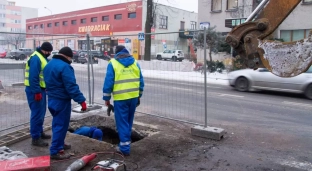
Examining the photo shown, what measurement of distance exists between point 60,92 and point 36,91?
2.36ft

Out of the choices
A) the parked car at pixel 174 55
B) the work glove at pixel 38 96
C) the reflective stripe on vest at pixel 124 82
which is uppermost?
the parked car at pixel 174 55

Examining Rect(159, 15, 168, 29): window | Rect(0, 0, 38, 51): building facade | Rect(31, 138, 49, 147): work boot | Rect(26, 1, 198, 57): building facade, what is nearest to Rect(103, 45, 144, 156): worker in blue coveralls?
Rect(31, 138, 49, 147): work boot

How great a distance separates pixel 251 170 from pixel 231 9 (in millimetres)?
24773

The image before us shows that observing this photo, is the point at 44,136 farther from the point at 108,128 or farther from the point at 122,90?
the point at 122,90

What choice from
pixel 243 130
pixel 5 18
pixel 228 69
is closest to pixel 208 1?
pixel 228 69

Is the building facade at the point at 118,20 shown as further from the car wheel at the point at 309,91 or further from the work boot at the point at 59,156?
the work boot at the point at 59,156

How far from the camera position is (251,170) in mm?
4656

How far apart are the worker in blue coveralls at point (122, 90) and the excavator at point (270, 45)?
6.87 feet

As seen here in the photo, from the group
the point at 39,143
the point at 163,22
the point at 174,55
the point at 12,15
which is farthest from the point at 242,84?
the point at 12,15

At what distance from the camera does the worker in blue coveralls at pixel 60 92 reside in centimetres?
475

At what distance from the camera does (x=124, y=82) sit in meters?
5.09

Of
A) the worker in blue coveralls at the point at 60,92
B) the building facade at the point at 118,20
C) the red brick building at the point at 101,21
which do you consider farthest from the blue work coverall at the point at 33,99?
the red brick building at the point at 101,21

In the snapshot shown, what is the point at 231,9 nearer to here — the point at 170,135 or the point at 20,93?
the point at 20,93

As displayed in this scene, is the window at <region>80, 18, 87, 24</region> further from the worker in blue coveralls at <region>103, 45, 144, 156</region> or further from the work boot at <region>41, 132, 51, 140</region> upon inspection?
the worker in blue coveralls at <region>103, 45, 144, 156</region>
